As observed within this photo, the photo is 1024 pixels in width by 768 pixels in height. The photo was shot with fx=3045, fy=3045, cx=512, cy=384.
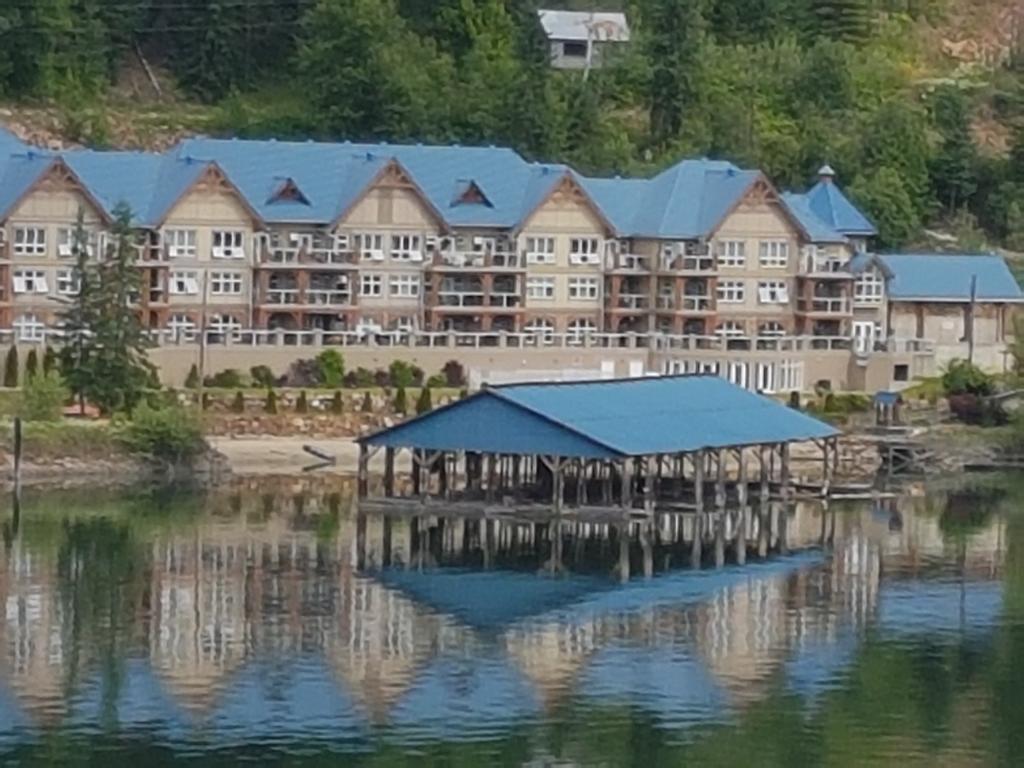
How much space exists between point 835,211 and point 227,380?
23294mm

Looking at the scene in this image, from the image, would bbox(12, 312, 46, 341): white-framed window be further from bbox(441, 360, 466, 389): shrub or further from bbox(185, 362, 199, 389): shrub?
bbox(441, 360, 466, 389): shrub

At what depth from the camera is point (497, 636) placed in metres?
49.6

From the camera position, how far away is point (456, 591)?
54.8 meters

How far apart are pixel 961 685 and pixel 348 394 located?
34101mm

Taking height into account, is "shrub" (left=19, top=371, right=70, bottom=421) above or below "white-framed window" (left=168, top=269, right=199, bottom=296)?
below

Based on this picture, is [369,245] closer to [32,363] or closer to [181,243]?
[181,243]

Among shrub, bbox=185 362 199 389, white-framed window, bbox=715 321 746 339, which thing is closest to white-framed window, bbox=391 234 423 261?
white-framed window, bbox=715 321 746 339

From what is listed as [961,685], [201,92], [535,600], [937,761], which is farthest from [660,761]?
[201,92]

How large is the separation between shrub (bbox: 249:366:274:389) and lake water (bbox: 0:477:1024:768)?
9.96 m

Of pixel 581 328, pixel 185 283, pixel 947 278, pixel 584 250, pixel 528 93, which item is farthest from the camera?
pixel 528 93

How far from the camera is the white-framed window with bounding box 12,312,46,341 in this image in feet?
258

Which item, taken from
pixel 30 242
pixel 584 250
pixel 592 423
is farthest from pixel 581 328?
pixel 592 423

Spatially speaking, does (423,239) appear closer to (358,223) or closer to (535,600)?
(358,223)

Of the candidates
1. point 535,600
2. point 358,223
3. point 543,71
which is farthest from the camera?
point 543,71
